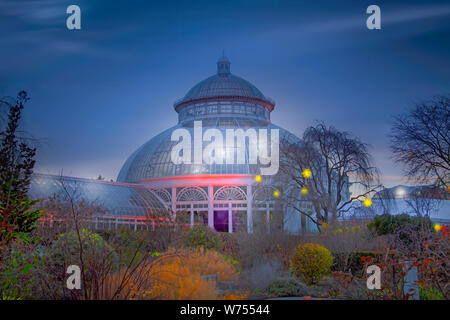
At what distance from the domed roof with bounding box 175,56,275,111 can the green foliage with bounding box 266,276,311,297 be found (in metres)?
30.1

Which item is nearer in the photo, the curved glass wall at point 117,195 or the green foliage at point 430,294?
the green foliage at point 430,294

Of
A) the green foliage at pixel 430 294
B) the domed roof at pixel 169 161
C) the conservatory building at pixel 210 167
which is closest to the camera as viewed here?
the green foliage at pixel 430 294

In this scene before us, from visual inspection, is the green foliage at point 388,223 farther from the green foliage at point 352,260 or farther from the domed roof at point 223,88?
the domed roof at point 223,88

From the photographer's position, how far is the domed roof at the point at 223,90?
133ft

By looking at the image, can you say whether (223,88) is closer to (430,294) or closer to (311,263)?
(311,263)

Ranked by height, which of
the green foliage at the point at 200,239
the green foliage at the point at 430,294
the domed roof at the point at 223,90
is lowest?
the green foliage at the point at 430,294

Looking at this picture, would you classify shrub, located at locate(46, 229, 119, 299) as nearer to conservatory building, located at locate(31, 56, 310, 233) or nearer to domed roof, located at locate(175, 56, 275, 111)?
conservatory building, located at locate(31, 56, 310, 233)

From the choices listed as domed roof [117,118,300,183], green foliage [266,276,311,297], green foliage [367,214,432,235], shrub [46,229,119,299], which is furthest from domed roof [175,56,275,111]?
shrub [46,229,119,299]

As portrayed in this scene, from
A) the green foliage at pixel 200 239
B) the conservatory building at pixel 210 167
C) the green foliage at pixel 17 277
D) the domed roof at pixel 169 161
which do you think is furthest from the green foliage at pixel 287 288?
the domed roof at pixel 169 161

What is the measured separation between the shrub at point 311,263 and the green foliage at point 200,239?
3.75 m

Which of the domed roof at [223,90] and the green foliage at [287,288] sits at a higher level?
the domed roof at [223,90]
